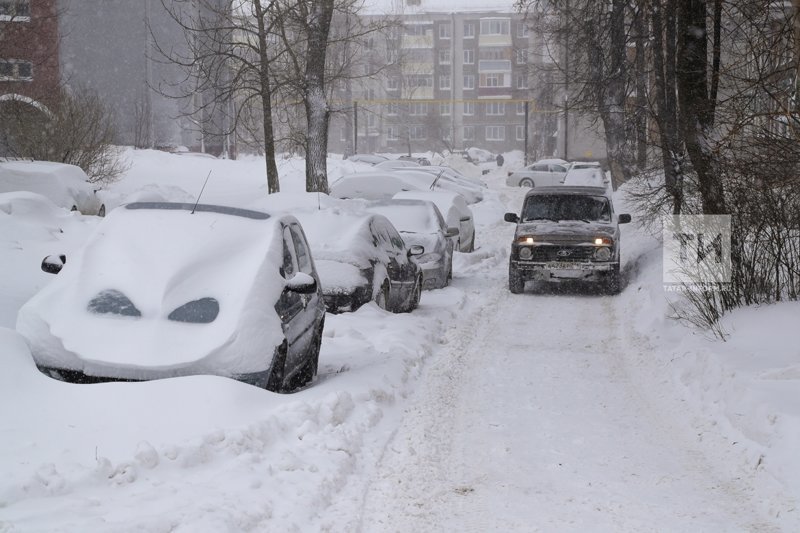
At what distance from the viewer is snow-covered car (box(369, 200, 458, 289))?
15.9m

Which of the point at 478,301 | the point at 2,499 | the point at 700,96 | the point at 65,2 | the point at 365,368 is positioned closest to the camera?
the point at 2,499

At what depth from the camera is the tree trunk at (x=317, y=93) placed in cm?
2112

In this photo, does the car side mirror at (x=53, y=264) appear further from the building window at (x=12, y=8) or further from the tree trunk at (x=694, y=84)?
the building window at (x=12, y=8)

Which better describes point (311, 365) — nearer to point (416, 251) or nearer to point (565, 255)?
point (416, 251)

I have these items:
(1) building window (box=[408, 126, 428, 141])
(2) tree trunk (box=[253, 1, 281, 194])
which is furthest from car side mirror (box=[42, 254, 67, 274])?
(1) building window (box=[408, 126, 428, 141])

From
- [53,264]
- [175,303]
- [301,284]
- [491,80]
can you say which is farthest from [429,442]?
[491,80]

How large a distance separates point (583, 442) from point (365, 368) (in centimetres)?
269

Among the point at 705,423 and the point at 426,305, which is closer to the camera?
the point at 705,423

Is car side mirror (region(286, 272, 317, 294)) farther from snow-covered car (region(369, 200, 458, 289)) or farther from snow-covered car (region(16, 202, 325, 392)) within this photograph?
snow-covered car (region(369, 200, 458, 289))

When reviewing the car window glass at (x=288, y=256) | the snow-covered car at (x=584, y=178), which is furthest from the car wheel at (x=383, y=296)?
the snow-covered car at (x=584, y=178)

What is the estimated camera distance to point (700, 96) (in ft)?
44.4

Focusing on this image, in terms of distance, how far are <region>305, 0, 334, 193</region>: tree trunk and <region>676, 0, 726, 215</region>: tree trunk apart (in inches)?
377

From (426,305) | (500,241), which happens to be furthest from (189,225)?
(500,241)

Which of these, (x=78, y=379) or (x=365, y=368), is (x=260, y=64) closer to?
(x=365, y=368)
